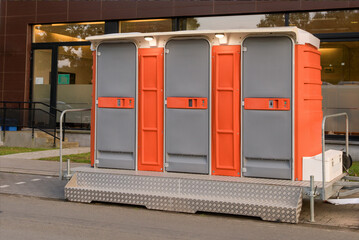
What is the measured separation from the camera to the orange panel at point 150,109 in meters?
8.28

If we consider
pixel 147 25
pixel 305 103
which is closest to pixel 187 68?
pixel 305 103

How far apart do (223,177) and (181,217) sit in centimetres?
86

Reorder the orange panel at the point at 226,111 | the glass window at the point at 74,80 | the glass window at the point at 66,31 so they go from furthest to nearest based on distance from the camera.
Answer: the glass window at the point at 74,80 < the glass window at the point at 66,31 < the orange panel at the point at 226,111

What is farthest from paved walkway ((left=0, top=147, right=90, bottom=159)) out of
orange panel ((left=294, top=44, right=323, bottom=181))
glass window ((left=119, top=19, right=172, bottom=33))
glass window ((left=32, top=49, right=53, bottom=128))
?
orange panel ((left=294, top=44, right=323, bottom=181))

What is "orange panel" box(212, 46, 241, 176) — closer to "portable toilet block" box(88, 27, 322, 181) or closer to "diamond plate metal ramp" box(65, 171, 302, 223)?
"portable toilet block" box(88, 27, 322, 181)

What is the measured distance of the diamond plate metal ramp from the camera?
7156 mm

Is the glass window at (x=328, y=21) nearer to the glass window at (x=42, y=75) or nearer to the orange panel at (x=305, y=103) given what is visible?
the orange panel at (x=305, y=103)

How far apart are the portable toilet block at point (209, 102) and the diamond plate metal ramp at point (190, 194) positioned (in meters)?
0.34

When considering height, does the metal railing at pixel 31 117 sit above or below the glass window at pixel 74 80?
below

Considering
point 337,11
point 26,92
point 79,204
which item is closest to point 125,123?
point 79,204

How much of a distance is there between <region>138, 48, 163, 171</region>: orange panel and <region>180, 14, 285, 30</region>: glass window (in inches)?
342

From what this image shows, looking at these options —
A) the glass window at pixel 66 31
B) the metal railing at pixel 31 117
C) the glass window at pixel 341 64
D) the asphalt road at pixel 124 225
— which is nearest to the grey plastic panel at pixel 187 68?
the asphalt road at pixel 124 225

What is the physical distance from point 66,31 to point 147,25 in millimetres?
3582

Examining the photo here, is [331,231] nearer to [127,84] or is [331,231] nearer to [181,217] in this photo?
[181,217]
